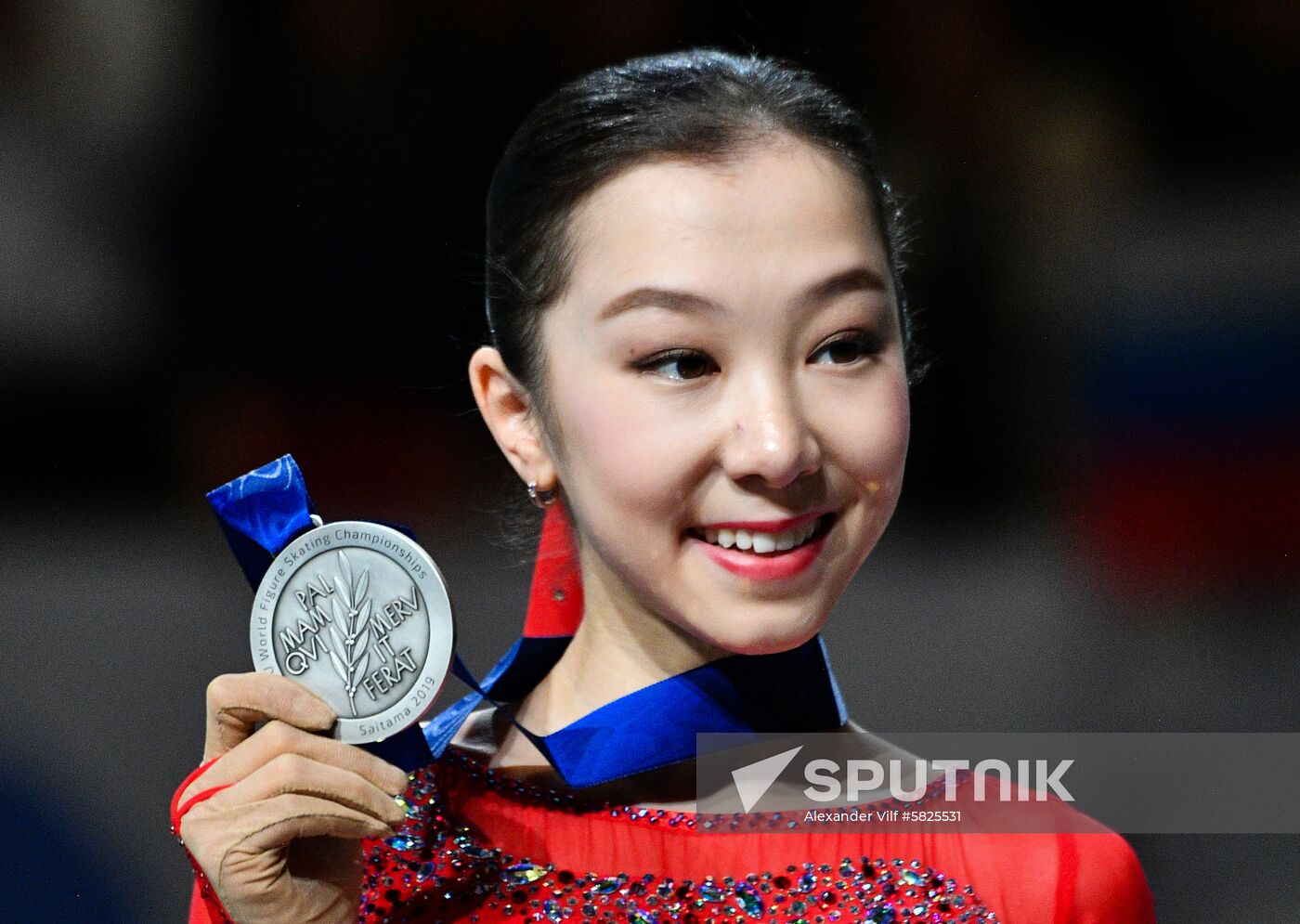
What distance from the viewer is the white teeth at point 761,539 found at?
1311 millimetres

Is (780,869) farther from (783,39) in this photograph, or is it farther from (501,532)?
(783,39)

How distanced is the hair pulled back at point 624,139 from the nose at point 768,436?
21 cm

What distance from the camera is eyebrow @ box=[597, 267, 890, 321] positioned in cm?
128

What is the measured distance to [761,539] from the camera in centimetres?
131

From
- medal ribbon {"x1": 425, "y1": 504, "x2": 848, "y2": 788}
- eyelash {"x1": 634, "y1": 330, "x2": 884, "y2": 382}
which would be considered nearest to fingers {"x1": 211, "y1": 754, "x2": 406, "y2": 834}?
medal ribbon {"x1": 425, "y1": 504, "x2": 848, "y2": 788}

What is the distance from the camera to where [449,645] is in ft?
4.07

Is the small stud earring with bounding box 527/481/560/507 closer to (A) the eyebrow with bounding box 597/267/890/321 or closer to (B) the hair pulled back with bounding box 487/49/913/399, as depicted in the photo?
(B) the hair pulled back with bounding box 487/49/913/399

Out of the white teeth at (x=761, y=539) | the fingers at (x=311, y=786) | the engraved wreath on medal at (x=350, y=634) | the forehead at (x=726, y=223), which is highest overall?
the forehead at (x=726, y=223)

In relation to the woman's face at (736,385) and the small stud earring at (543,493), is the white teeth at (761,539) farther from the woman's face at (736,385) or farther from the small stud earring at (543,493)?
the small stud earring at (543,493)

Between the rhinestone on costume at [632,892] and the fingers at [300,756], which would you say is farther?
the rhinestone on costume at [632,892]

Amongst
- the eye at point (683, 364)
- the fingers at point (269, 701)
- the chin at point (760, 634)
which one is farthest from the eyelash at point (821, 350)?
the fingers at point (269, 701)

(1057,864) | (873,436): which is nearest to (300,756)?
(873,436)

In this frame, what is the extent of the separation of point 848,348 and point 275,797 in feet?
1.97

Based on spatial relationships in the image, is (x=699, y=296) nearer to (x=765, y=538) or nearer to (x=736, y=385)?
(x=736, y=385)
